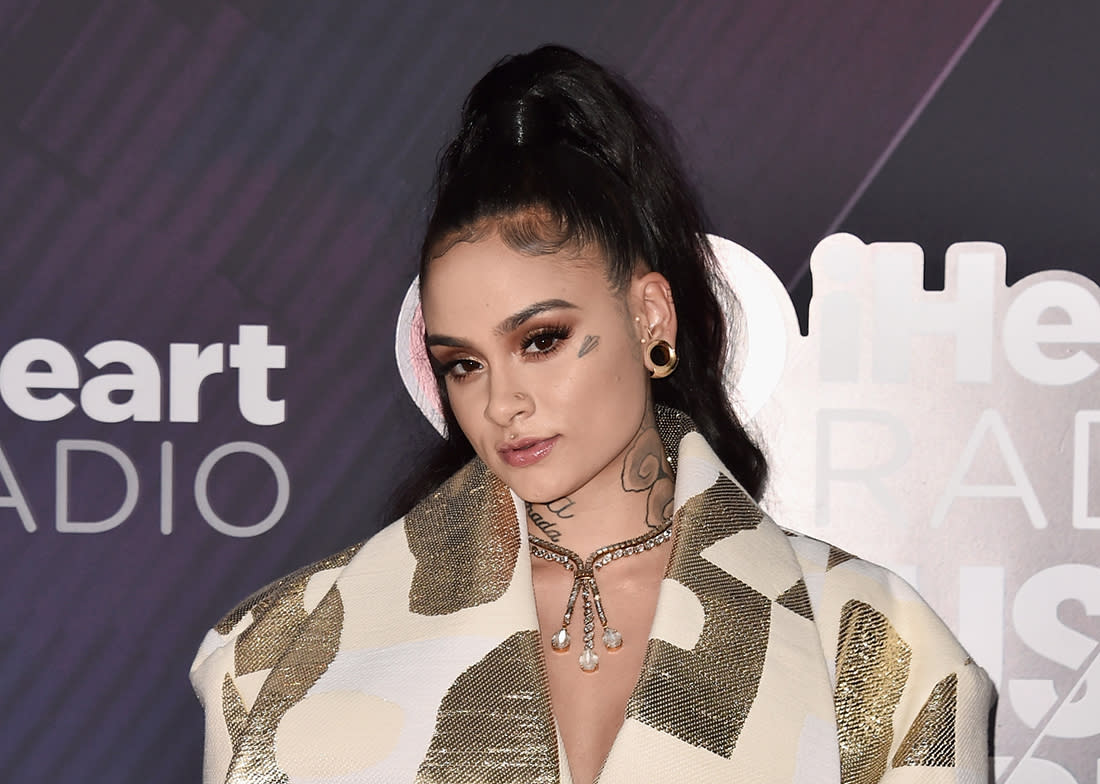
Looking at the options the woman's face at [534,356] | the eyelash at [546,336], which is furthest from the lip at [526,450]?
the eyelash at [546,336]

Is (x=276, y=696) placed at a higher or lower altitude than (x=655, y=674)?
lower

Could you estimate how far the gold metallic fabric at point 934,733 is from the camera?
5.04 ft

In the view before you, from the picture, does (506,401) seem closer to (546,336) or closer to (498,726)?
(546,336)

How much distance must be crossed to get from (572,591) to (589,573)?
4 centimetres

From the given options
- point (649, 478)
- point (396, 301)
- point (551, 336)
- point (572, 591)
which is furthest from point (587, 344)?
point (396, 301)

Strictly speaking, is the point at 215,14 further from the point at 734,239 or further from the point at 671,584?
the point at 671,584

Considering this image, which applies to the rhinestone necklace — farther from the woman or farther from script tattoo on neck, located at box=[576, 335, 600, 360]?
script tattoo on neck, located at box=[576, 335, 600, 360]

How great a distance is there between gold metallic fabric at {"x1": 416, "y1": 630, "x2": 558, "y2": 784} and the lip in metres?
0.24

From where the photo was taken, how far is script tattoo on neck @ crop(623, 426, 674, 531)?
1.79 m

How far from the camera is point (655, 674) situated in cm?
156

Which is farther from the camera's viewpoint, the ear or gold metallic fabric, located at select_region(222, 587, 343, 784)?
the ear

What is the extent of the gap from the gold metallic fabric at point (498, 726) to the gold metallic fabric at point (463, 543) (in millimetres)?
102

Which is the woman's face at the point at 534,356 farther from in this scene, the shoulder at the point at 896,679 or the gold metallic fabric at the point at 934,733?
the gold metallic fabric at the point at 934,733

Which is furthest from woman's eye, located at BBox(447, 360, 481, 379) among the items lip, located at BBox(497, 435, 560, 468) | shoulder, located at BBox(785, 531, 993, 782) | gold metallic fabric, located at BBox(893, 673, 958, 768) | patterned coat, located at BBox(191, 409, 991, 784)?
gold metallic fabric, located at BBox(893, 673, 958, 768)
